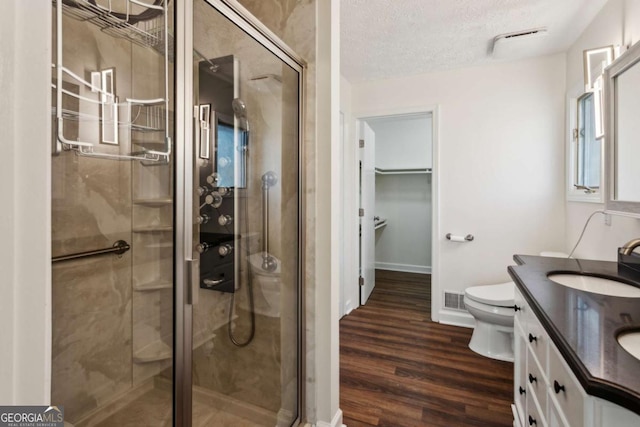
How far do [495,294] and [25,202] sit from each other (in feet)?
8.91

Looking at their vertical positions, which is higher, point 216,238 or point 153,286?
point 216,238

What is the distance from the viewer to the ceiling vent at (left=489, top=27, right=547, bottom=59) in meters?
2.19

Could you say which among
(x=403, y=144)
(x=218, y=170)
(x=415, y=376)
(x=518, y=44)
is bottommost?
(x=415, y=376)

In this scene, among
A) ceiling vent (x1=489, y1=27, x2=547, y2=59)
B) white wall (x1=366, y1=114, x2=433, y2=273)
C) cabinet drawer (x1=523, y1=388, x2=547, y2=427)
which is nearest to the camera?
cabinet drawer (x1=523, y1=388, x2=547, y2=427)

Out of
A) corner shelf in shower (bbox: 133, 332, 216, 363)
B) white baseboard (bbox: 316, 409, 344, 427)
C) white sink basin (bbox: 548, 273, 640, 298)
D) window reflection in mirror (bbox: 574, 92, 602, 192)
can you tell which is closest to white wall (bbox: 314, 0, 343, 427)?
white baseboard (bbox: 316, 409, 344, 427)

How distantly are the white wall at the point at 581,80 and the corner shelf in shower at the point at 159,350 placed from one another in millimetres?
2140

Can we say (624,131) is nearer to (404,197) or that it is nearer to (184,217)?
(184,217)

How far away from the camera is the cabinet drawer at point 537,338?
106cm

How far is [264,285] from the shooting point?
1609mm

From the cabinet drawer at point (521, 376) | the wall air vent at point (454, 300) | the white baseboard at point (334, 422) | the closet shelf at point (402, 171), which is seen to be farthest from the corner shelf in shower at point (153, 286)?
the closet shelf at point (402, 171)

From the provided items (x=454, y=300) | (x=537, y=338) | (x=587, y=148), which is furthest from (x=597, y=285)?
(x=454, y=300)

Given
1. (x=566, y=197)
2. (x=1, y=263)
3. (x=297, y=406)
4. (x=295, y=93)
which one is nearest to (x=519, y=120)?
(x=566, y=197)

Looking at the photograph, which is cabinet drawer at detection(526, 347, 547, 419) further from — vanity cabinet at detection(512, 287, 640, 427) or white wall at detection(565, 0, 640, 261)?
white wall at detection(565, 0, 640, 261)

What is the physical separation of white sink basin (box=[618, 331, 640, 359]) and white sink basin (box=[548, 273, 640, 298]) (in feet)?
1.48
